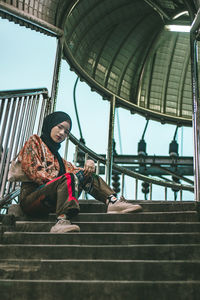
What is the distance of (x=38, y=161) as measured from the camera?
4152 millimetres

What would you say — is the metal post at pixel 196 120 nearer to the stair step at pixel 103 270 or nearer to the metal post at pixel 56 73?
the metal post at pixel 56 73

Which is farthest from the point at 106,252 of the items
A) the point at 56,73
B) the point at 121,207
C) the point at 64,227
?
the point at 56,73

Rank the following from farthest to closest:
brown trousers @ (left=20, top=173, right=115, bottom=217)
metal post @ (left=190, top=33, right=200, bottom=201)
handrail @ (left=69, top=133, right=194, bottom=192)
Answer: handrail @ (left=69, top=133, right=194, bottom=192), metal post @ (left=190, top=33, right=200, bottom=201), brown trousers @ (left=20, top=173, right=115, bottom=217)

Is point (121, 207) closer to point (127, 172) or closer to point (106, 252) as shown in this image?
point (106, 252)

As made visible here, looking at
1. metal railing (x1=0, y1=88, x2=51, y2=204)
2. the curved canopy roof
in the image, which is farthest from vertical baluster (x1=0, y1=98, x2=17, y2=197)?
the curved canopy roof

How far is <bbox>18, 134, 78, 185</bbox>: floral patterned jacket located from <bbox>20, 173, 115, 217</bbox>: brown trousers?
0.42 feet

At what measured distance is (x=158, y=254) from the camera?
9.97 ft

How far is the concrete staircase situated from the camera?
2.54m

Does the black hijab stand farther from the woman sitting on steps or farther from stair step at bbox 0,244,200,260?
stair step at bbox 0,244,200,260

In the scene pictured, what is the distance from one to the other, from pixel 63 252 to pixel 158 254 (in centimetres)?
70

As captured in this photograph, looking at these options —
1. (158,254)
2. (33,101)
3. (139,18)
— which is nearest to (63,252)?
(158,254)

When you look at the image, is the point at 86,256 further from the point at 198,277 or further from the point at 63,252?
the point at 198,277

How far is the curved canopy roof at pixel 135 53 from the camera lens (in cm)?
835

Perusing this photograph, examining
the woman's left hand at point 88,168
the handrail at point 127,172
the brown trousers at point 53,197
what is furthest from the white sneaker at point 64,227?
the handrail at point 127,172
